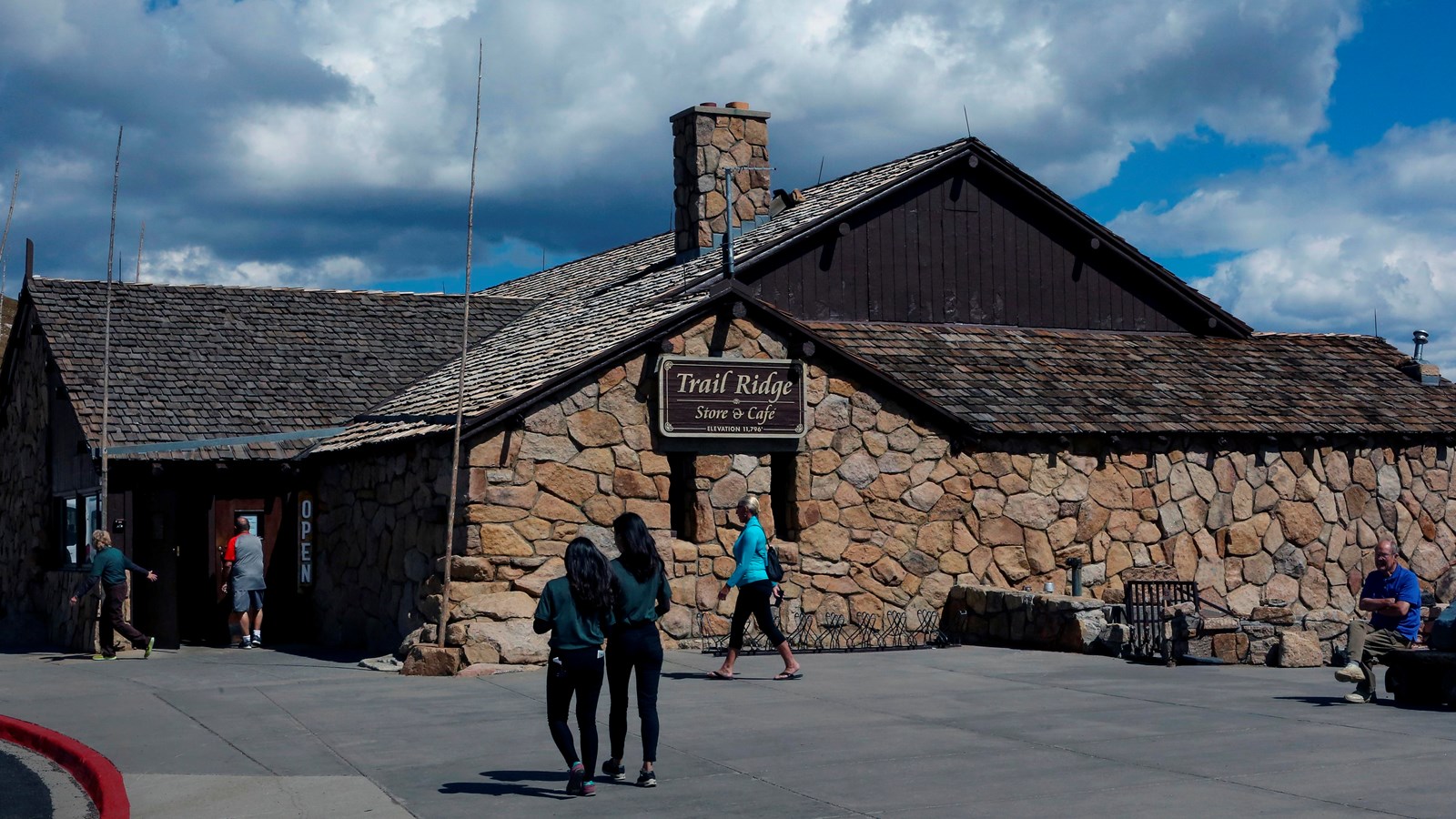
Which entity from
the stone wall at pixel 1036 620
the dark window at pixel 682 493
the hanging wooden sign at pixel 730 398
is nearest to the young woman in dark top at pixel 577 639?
the hanging wooden sign at pixel 730 398

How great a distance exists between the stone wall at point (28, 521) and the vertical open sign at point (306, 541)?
2799mm

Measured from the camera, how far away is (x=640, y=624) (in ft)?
30.4

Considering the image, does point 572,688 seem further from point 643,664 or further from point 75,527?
point 75,527

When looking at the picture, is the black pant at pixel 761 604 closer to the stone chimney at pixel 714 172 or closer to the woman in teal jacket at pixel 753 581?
the woman in teal jacket at pixel 753 581

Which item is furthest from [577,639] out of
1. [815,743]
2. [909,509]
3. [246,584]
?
[246,584]

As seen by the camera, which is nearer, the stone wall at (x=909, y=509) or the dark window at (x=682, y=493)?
the stone wall at (x=909, y=509)

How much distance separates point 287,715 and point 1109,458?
11063mm

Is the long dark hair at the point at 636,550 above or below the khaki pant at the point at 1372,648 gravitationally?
above

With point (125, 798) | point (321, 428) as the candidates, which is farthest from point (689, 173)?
point (125, 798)

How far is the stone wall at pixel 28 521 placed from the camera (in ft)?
70.2

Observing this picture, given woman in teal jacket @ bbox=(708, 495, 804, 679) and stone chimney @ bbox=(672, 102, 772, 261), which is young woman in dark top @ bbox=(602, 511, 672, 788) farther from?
stone chimney @ bbox=(672, 102, 772, 261)

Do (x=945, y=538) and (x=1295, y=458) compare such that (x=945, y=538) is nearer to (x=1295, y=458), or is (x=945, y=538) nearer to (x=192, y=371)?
(x=1295, y=458)

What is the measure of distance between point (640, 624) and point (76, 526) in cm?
1547

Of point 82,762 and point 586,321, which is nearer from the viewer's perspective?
point 82,762
